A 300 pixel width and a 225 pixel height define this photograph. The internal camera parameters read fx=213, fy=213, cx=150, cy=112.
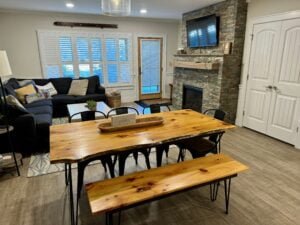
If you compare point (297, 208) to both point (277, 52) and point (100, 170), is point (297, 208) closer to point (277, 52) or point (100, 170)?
point (100, 170)

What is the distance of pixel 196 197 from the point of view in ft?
7.79

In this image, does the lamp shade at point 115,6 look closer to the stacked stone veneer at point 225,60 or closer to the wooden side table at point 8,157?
the wooden side table at point 8,157

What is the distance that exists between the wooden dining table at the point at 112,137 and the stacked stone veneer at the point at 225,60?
2.21 metres

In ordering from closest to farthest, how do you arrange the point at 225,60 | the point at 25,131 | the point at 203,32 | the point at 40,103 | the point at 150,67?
the point at 25,131, the point at 225,60, the point at 40,103, the point at 203,32, the point at 150,67

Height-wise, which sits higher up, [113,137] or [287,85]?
[287,85]

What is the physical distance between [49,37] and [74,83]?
142 cm

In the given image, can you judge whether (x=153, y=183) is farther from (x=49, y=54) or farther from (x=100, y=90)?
(x=49, y=54)

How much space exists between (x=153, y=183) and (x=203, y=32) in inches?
168

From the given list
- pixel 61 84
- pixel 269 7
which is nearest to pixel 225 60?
pixel 269 7

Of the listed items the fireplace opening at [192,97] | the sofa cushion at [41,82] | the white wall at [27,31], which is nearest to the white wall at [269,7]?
the fireplace opening at [192,97]

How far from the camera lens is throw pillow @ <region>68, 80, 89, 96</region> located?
5645 millimetres

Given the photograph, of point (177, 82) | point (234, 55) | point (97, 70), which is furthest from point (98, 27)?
point (234, 55)

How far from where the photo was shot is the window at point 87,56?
5.89 m

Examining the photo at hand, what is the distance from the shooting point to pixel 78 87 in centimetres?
570
